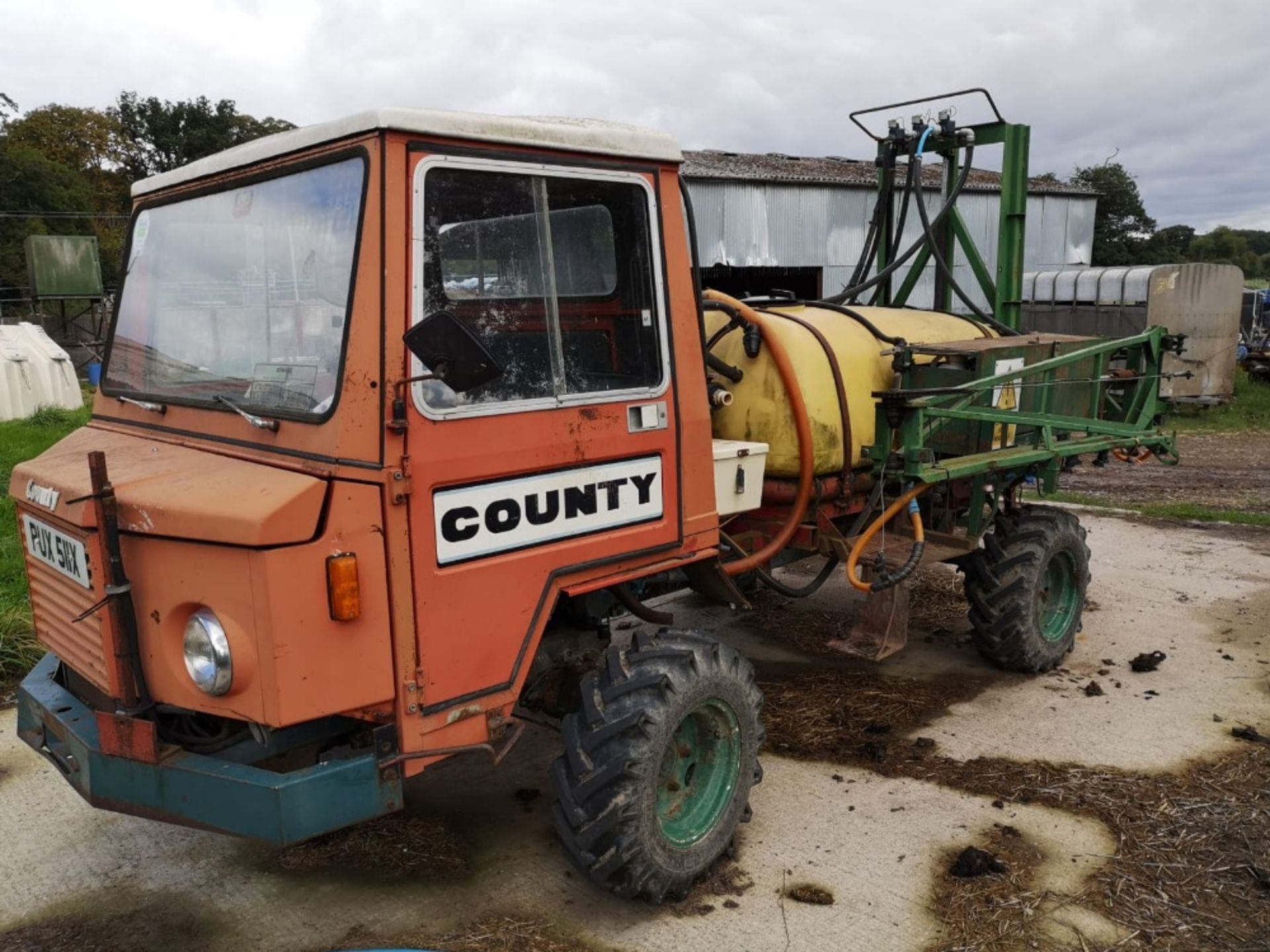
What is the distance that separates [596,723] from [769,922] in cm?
88

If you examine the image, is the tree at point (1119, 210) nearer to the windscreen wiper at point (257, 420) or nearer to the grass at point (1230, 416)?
the grass at point (1230, 416)

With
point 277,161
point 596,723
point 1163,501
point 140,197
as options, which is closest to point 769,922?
point 596,723

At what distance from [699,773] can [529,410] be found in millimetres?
1450

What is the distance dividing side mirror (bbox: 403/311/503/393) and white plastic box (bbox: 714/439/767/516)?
143cm

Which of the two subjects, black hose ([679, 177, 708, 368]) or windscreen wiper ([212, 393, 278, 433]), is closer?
windscreen wiper ([212, 393, 278, 433])

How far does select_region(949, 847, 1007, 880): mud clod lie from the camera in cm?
349

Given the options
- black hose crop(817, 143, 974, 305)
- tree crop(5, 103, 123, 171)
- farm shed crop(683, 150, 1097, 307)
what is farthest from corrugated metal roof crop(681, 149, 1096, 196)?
tree crop(5, 103, 123, 171)

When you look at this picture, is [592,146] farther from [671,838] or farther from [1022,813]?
[1022,813]

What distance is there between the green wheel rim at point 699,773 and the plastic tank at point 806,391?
4.02 ft

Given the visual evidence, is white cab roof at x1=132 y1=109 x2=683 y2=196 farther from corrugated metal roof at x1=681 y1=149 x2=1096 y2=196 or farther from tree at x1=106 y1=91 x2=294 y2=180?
tree at x1=106 y1=91 x2=294 y2=180

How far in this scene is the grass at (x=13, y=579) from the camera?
18.3ft

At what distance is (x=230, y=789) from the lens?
2752mm

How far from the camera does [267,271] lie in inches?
122

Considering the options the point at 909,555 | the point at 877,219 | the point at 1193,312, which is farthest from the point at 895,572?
the point at 1193,312
